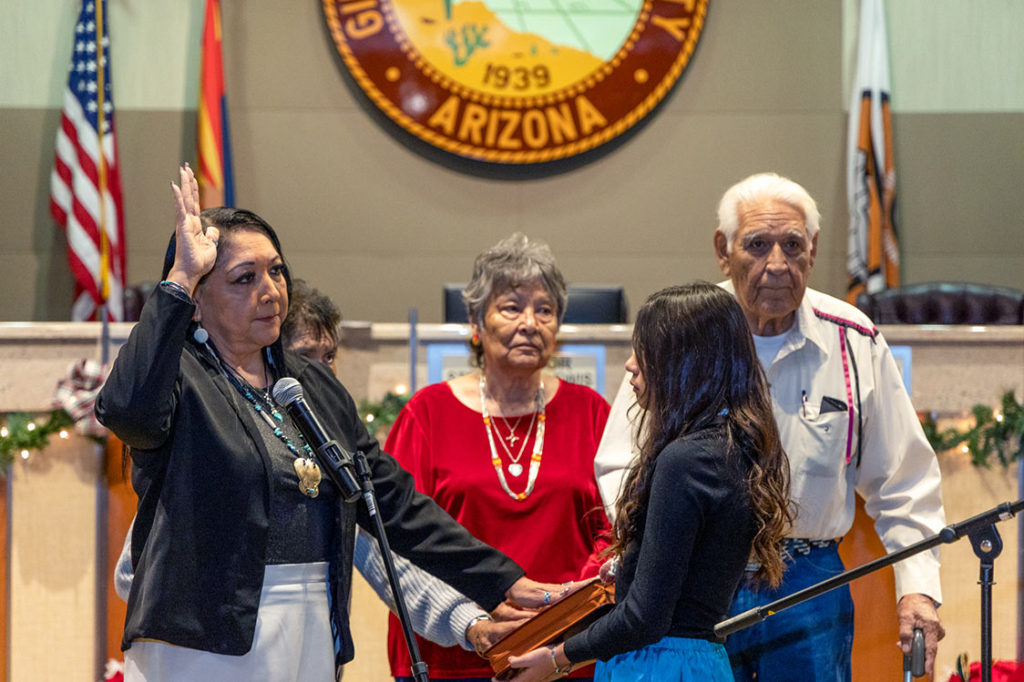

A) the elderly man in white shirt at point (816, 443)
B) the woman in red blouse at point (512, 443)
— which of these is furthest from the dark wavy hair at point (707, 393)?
the woman in red blouse at point (512, 443)

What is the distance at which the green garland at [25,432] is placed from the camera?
329cm

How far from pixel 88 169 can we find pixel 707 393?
515 centimetres

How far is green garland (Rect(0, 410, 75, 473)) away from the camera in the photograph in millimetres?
3291

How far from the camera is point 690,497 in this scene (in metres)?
1.77

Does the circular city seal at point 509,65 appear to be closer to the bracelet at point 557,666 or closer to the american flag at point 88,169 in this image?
the american flag at point 88,169

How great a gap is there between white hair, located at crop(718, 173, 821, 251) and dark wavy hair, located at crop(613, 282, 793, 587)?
0.69m

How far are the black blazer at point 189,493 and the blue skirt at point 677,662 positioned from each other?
523 millimetres

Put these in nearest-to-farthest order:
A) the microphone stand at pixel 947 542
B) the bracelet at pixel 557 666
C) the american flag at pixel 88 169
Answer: the microphone stand at pixel 947 542
the bracelet at pixel 557 666
the american flag at pixel 88 169

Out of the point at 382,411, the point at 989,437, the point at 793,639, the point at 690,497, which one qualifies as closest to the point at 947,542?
the point at 690,497

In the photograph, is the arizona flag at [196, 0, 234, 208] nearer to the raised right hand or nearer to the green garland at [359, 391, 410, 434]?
the green garland at [359, 391, 410, 434]

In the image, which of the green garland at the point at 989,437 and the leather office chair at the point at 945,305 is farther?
the leather office chair at the point at 945,305

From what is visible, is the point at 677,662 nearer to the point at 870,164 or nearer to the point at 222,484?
the point at 222,484

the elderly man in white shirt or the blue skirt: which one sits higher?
the elderly man in white shirt

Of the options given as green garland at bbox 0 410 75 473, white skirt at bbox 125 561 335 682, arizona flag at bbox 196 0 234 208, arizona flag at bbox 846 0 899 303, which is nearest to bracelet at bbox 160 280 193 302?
white skirt at bbox 125 561 335 682
